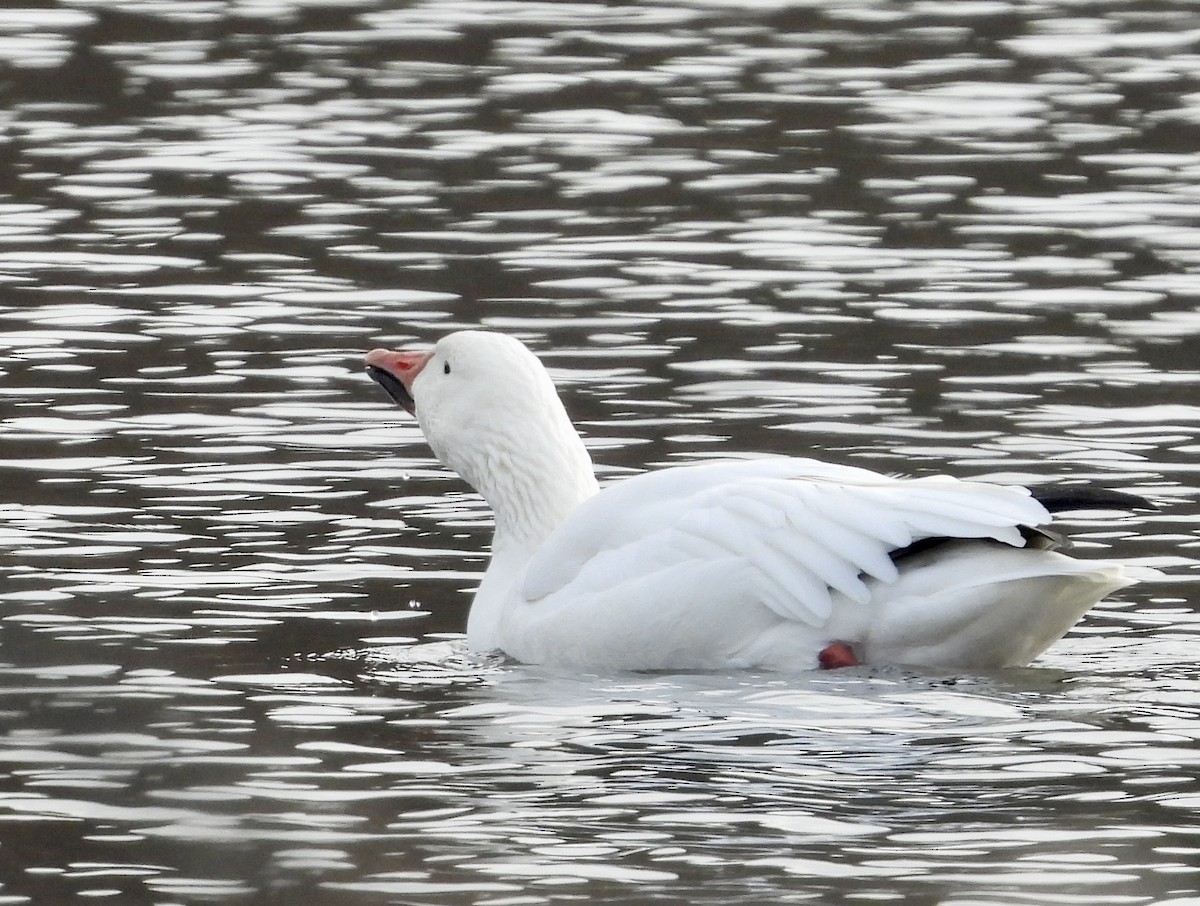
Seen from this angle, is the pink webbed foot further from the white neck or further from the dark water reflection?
the white neck

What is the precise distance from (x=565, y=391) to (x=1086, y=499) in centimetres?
486

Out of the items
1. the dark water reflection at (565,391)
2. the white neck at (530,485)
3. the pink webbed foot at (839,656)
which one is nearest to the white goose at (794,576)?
the pink webbed foot at (839,656)

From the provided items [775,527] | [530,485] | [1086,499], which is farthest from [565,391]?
[1086,499]

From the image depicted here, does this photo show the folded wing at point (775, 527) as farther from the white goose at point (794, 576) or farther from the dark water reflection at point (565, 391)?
the dark water reflection at point (565, 391)

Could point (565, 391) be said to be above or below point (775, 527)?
below

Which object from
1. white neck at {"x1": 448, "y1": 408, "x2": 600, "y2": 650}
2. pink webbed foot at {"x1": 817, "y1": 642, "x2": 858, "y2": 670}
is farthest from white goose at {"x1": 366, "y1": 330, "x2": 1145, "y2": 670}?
white neck at {"x1": 448, "y1": 408, "x2": 600, "y2": 650}

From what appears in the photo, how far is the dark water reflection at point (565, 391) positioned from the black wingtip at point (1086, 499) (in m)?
0.63

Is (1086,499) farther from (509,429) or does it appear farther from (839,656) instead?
(509,429)

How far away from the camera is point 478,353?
10.4 metres

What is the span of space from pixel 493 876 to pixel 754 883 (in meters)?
0.68

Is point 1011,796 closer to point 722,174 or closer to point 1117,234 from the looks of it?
point 1117,234

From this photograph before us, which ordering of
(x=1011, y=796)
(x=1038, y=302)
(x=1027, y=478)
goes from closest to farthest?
(x=1011, y=796), (x=1027, y=478), (x=1038, y=302)

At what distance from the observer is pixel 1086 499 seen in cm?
877

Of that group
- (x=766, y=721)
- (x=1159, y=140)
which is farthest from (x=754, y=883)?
(x=1159, y=140)
